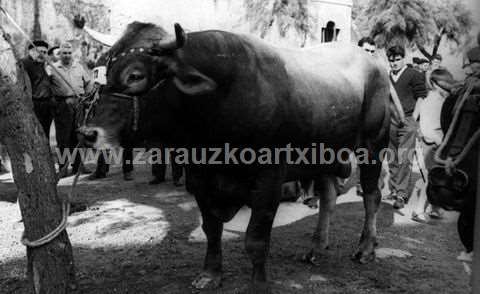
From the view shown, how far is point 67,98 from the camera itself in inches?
307

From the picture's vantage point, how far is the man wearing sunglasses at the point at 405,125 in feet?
21.4

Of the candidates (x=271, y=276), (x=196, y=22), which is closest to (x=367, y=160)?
(x=271, y=276)

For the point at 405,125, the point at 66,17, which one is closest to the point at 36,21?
the point at 66,17

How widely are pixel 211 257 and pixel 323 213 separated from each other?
1.36 metres

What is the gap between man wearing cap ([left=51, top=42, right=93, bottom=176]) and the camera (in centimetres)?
771

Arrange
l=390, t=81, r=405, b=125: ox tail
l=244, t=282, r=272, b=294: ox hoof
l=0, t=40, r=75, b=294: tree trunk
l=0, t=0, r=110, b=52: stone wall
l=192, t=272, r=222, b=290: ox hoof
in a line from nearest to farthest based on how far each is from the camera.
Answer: l=0, t=40, r=75, b=294: tree trunk, l=244, t=282, r=272, b=294: ox hoof, l=192, t=272, r=222, b=290: ox hoof, l=390, t=81, r=405, b=125: ox tail, l=0, t=0, r=110, b=52: stone wall

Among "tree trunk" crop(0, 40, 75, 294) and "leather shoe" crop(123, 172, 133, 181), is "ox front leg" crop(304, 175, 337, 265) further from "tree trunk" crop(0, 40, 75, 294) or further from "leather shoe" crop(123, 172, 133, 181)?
"leather shoe" crop(123, 172, 133, 181)

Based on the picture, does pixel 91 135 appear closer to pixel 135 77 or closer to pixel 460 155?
pixel 135 77

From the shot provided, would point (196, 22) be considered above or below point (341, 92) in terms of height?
above

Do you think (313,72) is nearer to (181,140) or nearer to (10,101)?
(181,140)

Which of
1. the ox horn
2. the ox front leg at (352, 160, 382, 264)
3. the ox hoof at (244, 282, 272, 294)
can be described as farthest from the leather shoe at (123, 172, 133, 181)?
the ox horn

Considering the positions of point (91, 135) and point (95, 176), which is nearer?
point (91, 135)

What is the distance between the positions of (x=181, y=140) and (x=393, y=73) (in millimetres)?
4791

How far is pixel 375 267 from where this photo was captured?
13.0 ft
